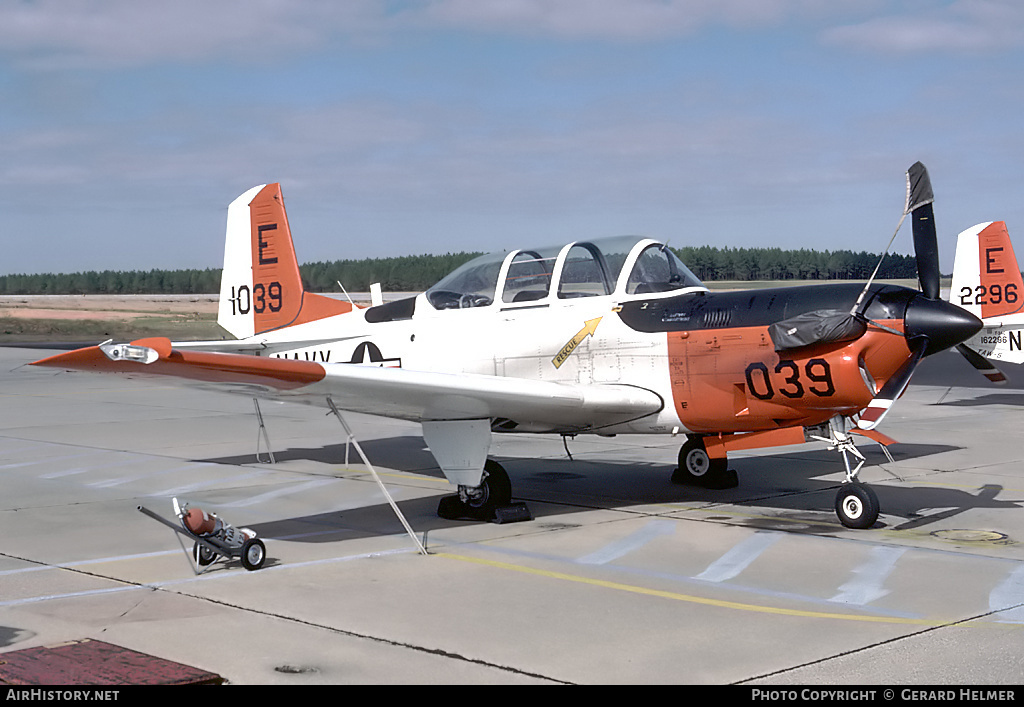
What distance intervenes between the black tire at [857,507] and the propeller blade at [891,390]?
1.89 ft

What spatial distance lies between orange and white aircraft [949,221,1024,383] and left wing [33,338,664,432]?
1188 centimetres

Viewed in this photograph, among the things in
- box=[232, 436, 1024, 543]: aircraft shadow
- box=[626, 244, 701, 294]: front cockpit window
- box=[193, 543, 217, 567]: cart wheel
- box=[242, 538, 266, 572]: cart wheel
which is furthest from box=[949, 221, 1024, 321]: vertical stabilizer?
box=[193, 543, 217, 567]: cart wheel

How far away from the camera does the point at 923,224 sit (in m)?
8.28

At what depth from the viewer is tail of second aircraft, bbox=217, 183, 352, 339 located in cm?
1191

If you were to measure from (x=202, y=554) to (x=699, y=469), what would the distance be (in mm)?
5197

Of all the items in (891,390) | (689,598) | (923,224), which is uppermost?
(923,224)

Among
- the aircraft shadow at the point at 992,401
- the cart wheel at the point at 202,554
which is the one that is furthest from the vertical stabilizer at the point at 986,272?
the cart wheel at the point at 202,554

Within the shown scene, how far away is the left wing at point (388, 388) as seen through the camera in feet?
19.0

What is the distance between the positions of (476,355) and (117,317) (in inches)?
1973

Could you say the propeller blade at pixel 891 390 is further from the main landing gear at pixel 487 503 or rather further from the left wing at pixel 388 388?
the main landing gear at pixel 487 503

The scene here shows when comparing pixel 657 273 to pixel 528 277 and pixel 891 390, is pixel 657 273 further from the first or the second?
pixel 891 390

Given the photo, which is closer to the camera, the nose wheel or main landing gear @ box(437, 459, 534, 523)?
the nose wheel

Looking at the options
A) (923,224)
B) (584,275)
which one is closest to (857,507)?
(923,224)

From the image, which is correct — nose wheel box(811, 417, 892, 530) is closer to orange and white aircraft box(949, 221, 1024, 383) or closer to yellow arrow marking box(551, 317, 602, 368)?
yellow arrow marking box(551, 317, 602, 368)
